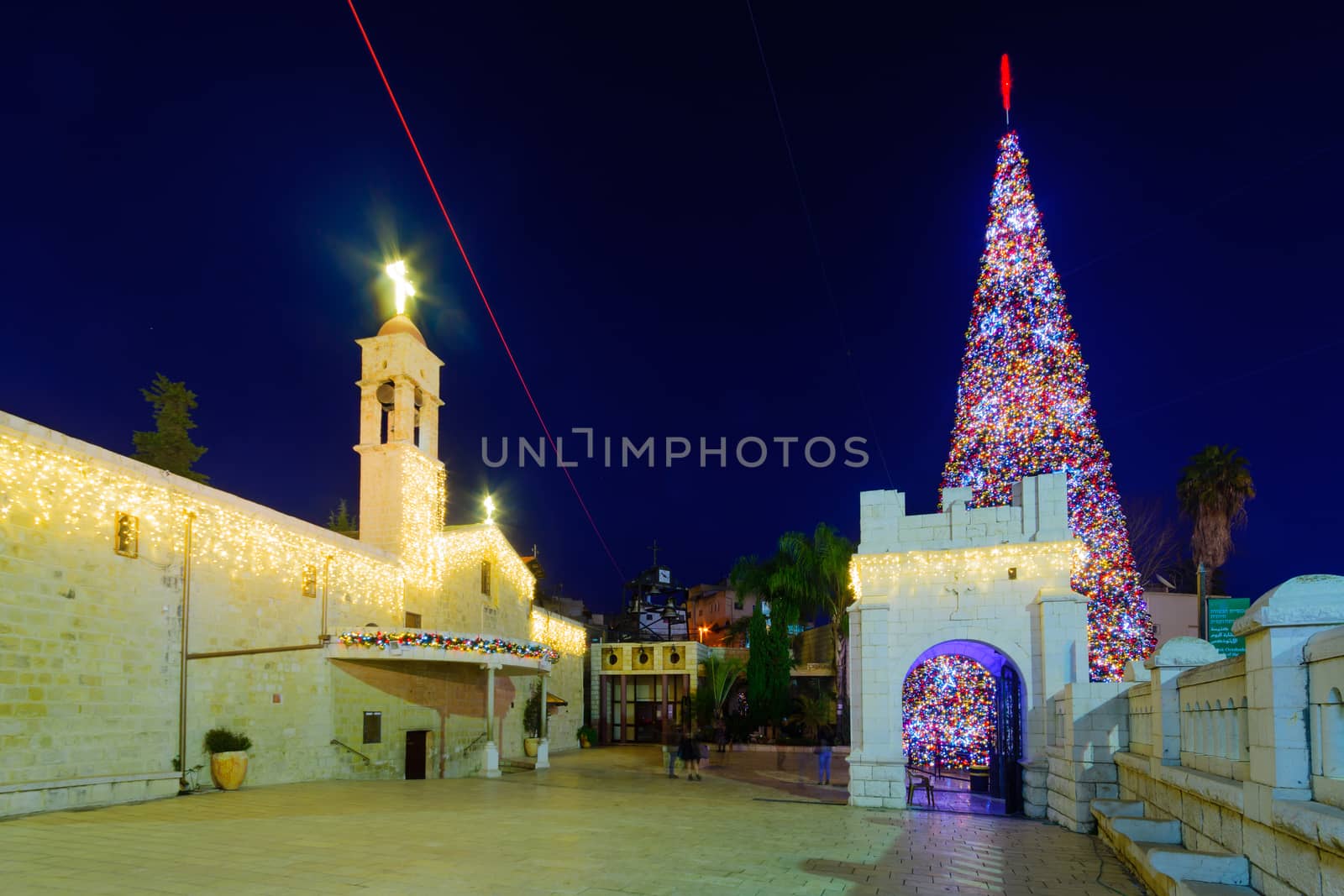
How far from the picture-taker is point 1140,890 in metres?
8.25

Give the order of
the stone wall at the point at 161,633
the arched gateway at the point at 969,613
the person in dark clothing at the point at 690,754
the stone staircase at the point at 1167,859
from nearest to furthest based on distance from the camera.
Answer: the stone staircase at the point at 1167,859, the stone wall at the point at 161,633, the arched gateway at the point at 969,613, the person in dark clothing at the point at 690,754

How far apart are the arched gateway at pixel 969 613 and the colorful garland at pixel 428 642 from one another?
29.5 feet

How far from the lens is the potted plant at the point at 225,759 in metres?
15.1

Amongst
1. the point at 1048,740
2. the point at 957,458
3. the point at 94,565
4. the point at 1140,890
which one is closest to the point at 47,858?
the point at 94,565

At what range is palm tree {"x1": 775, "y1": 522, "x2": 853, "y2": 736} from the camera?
30938mm

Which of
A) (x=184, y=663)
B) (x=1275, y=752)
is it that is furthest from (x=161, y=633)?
(x=1275, y=752)

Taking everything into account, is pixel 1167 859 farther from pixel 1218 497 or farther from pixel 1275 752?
pixel 1218 497

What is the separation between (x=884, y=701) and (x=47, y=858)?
488 inches

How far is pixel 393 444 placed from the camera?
75.0ft

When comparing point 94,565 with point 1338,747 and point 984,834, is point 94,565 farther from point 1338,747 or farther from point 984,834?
point 1338,747

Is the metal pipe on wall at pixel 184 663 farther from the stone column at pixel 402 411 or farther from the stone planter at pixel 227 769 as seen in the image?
the stone column at pixel 402 411

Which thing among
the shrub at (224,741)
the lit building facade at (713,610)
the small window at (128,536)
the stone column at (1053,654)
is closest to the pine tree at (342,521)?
the lit building facade at (713,610)

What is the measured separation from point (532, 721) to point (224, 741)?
51.3ft

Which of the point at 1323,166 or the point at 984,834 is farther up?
the point at 1323,166
